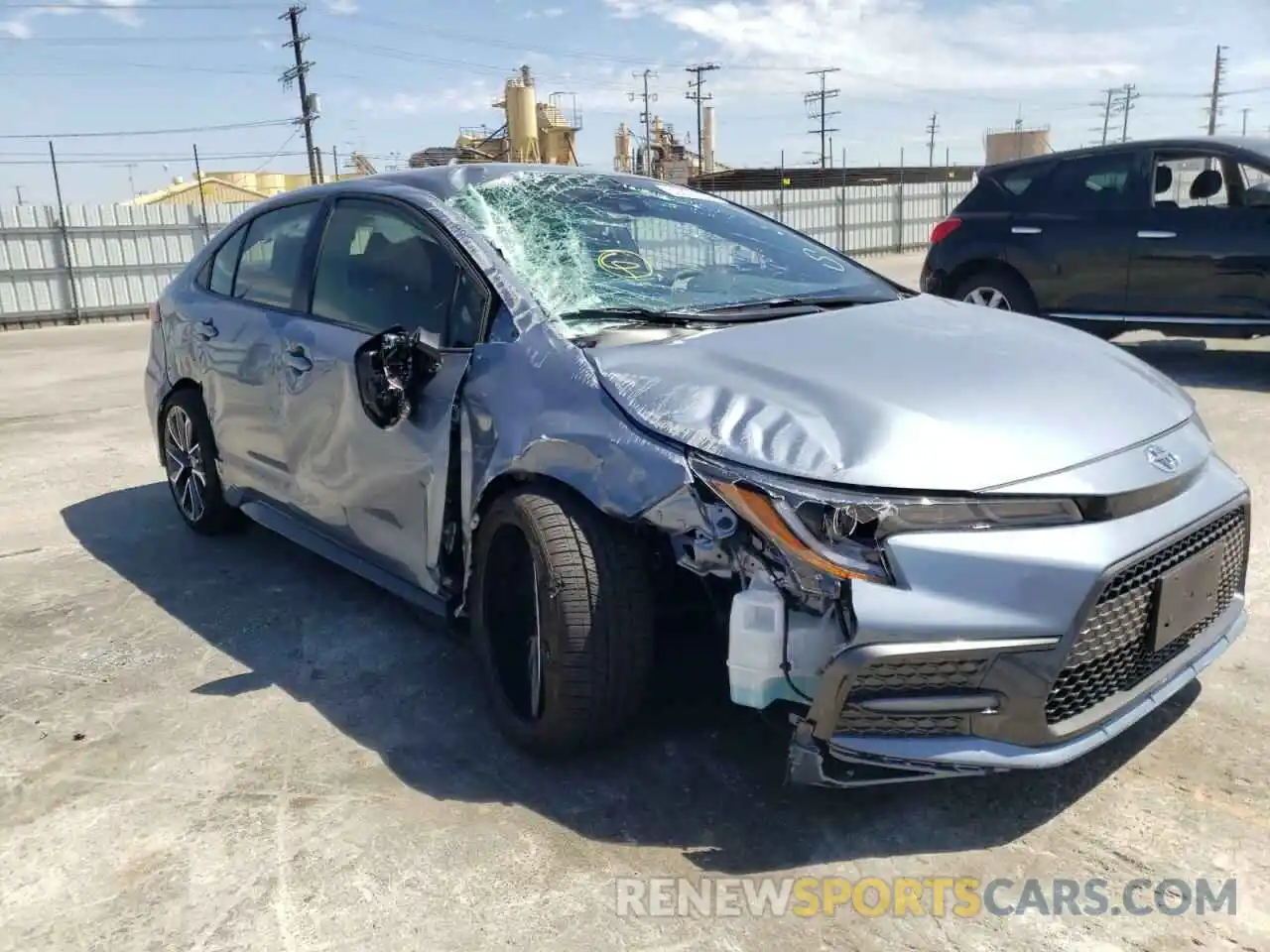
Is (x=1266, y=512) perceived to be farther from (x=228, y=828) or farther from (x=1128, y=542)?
(x=228, y=828)

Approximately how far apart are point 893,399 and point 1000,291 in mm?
6205

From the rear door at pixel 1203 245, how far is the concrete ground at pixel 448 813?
3.81 meters

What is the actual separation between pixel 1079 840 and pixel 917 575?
775 mm

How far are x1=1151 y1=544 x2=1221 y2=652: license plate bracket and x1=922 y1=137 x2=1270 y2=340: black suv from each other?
5.16 m

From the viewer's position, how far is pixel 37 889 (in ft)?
7.66

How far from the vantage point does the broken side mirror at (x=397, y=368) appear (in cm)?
300

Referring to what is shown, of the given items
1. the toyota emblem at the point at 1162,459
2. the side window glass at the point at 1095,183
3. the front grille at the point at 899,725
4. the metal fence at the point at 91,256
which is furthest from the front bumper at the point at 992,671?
the metal fence at the point at 91,256

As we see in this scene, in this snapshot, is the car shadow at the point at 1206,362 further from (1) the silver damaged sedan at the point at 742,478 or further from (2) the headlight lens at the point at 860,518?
(2) the headlight lens at the point at 860,518

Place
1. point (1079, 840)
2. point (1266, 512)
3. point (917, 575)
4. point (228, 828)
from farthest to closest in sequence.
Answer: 1. point (1266, 512)
2. point (228, 828)
3. point (1079, 840)
4. point (917, 575)

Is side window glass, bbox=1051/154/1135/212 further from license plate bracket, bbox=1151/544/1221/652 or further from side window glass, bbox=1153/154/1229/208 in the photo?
license plate bracket, bbox=1151/544/1221/652

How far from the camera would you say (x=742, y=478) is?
224 centimetres

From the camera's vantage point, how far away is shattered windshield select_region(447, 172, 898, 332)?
9.96ft

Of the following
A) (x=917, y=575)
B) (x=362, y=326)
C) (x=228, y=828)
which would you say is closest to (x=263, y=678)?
(x=228, y=828)

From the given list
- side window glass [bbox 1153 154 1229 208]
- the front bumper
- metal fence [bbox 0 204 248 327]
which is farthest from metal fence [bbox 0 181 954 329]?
the front bumper
